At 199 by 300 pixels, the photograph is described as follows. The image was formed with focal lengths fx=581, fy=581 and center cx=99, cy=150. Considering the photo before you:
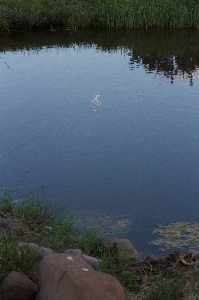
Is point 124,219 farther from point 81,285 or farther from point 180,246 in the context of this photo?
point 81,285

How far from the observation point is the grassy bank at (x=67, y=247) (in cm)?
322

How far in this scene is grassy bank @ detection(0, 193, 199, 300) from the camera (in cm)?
322

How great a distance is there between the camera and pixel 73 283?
282 centimetres

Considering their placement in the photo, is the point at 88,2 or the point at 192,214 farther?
the point at 88,2

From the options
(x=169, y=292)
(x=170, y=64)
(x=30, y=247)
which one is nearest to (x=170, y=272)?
Result: (x=169, y=292)

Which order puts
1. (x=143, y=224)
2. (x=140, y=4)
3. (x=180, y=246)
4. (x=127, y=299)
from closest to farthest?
1. (x=127, y=299)
2. (x=180, y=246)
3. (x=143, y=224)
4. (x=140, y=4)

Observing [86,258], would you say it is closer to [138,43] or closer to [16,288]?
[16,288]

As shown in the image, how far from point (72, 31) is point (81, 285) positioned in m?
Result: 9.51

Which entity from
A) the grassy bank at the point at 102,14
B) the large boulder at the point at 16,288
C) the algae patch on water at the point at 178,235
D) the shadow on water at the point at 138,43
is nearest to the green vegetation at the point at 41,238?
the large boulder at the point at 16,288

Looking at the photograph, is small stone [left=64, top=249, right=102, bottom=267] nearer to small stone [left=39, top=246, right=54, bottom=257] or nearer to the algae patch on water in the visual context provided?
small stone [left=39, top=246, right=54, bottom=257]

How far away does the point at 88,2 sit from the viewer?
12461mm

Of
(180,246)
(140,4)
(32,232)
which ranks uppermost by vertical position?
(140,4)

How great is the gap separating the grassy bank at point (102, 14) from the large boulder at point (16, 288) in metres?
9.17

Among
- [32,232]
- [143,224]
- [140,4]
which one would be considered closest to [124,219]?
[143,224]
